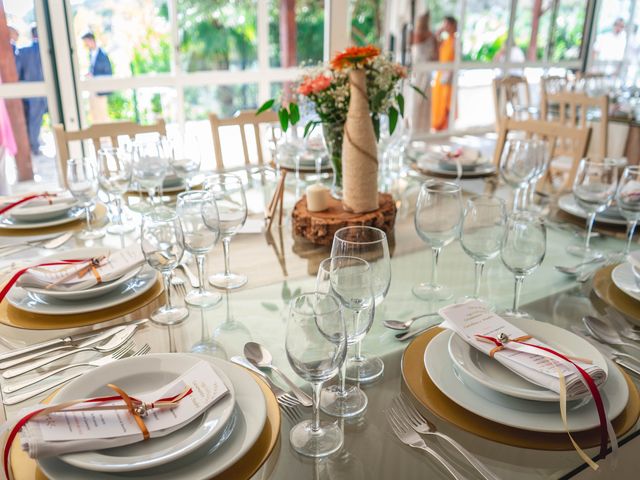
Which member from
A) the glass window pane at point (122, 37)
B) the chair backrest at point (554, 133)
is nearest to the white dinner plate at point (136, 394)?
the chair backrest at point (554, 133)

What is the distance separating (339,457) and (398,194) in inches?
50.3

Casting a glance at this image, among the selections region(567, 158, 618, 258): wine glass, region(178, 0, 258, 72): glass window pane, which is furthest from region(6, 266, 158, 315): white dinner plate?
region(178, 0, 258, 72): glass window pane

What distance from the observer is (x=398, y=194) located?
1939 mm

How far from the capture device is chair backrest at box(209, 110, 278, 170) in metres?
2.40

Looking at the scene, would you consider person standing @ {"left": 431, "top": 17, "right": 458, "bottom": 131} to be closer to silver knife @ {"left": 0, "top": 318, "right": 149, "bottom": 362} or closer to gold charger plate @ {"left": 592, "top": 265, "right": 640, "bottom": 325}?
gold charger plate @ {"left": 592, "top": 265, "right": 640, "bottom": 325}

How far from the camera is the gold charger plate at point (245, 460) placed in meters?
0.69

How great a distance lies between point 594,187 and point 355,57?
27.2 inches

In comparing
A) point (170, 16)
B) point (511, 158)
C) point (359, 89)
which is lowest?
point (511, 158)

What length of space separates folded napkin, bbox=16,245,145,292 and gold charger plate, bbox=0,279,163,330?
6 centimetres

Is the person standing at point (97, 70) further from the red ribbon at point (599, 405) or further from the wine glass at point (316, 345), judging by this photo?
the red ribbon at point (599, 405)

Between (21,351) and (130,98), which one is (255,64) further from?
(21,351)

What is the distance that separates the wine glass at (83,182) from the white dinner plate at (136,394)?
2.52ft

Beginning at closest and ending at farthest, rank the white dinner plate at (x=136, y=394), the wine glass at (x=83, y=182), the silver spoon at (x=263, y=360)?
the white dinner plate at (x=136, y=394) < the silver spoon at (x=263, y=360) < the wine glass at (x=83, y=182)

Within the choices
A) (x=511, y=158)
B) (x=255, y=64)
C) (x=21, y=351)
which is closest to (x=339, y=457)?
(x=21, y=351)
